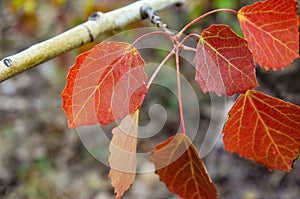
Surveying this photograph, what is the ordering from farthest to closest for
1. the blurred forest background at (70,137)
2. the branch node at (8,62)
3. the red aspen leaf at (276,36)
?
1. the blurred forest background at (70,137)
2. the branch node at (8,62)
3. the red aspen leaf at (276,36)

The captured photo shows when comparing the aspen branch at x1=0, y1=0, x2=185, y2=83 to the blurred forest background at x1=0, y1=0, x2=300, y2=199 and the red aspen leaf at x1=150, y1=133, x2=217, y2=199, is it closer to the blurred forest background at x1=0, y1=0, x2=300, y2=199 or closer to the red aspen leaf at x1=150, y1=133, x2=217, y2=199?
the red aspen leaf at x1=150, y1=133, x2=217, y2=199

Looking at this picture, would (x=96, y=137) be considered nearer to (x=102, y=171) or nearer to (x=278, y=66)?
(x=102, y=171)

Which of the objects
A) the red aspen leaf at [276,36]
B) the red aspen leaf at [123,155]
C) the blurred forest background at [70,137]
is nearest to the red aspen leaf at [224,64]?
the red aspen leaf at [276,36]

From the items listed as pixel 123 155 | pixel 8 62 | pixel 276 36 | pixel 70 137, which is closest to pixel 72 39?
pixel 8 62

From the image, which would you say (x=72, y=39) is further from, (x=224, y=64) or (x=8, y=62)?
(x=224, y=64)

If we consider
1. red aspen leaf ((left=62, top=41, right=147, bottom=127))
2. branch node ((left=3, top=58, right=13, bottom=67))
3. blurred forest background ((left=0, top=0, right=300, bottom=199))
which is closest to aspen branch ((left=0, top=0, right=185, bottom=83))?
branch node ((left=3, top=58, right=13, bottom=67))

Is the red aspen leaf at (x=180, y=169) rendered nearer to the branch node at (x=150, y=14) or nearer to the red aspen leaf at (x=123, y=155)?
the red aspen leaf at (x=123, y=155)
